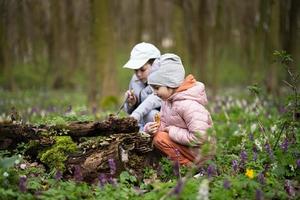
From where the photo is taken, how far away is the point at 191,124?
16.9 ft

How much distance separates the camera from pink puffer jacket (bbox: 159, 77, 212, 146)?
5141mm

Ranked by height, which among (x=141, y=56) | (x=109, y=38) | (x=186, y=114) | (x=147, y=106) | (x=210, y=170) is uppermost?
(x=141, y=56)

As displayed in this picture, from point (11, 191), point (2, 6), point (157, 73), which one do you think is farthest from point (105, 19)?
point (11, 191)

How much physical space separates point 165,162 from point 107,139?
2.22 ft

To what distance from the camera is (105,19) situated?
12.2m

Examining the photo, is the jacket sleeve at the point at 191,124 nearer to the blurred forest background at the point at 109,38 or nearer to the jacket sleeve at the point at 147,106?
the jacket sleeve at the point at 147,106

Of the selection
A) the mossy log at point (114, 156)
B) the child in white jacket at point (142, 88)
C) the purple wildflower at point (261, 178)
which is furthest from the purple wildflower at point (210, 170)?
the child in white jacket at point (142, 88)

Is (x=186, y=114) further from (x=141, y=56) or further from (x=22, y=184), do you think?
(x=22, y=184)

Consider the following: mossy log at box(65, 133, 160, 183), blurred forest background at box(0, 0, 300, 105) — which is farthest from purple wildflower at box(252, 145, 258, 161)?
blurred forest background at box(0, 0, 300, 105)

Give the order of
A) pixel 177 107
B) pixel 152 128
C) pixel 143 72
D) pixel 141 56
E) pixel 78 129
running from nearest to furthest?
pixel 177 107, pixel 78 129, pixel 152 128, pixel 141 56, pixel 143 72

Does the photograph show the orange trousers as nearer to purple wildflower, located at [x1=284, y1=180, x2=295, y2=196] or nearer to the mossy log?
the mossy log

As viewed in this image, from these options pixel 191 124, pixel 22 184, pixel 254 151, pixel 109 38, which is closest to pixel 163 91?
pixel 191 124

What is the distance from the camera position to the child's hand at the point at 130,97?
21.3ft

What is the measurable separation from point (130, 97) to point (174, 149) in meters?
1.30
